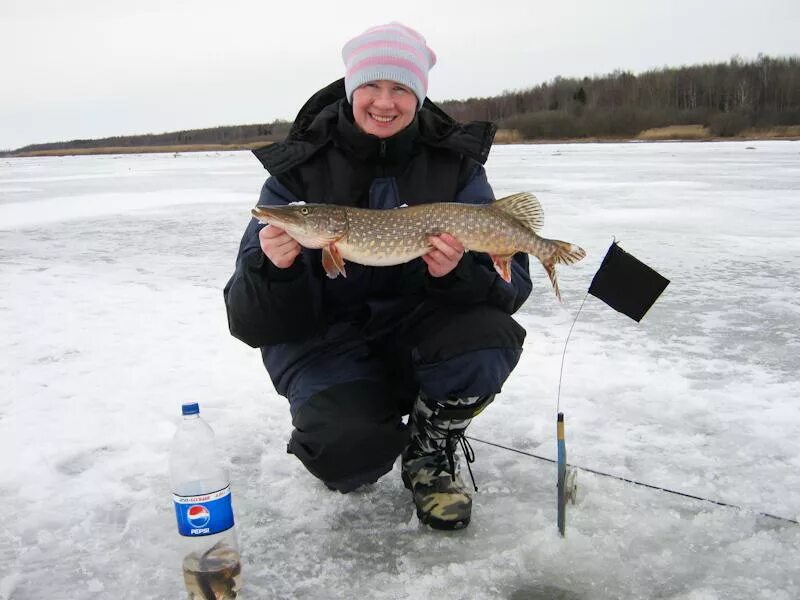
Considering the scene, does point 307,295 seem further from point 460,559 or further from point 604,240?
point 604,240

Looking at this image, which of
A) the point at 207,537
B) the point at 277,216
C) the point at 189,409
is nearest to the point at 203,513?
the point at 207,537

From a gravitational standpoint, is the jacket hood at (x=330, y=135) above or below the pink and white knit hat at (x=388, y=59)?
below

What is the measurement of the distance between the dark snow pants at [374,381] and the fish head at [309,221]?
50 centimetres

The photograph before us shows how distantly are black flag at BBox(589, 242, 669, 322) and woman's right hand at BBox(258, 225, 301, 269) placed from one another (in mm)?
1062

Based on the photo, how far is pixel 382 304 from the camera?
2678mm

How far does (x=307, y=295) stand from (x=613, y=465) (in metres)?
1.38

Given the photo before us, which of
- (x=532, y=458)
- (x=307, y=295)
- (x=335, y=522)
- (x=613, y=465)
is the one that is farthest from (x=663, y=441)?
(x=307, y=295)

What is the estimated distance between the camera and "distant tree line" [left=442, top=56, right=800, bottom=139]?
51156 mm

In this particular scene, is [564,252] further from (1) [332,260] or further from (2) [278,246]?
(2) [278,246]

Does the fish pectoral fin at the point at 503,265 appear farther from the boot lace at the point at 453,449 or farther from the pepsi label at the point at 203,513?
the pepsi label at the point at 203,513

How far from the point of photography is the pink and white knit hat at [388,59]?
256cm

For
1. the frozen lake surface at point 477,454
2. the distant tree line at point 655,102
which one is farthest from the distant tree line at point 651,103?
the frozen lake surface at point 477,454

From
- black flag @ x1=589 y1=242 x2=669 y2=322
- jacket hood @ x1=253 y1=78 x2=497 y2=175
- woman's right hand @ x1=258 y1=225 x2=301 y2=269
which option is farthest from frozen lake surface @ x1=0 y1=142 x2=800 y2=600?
jacket hood @ x1=253 y1=78 x2=497 y2=175

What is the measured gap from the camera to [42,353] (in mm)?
4078
